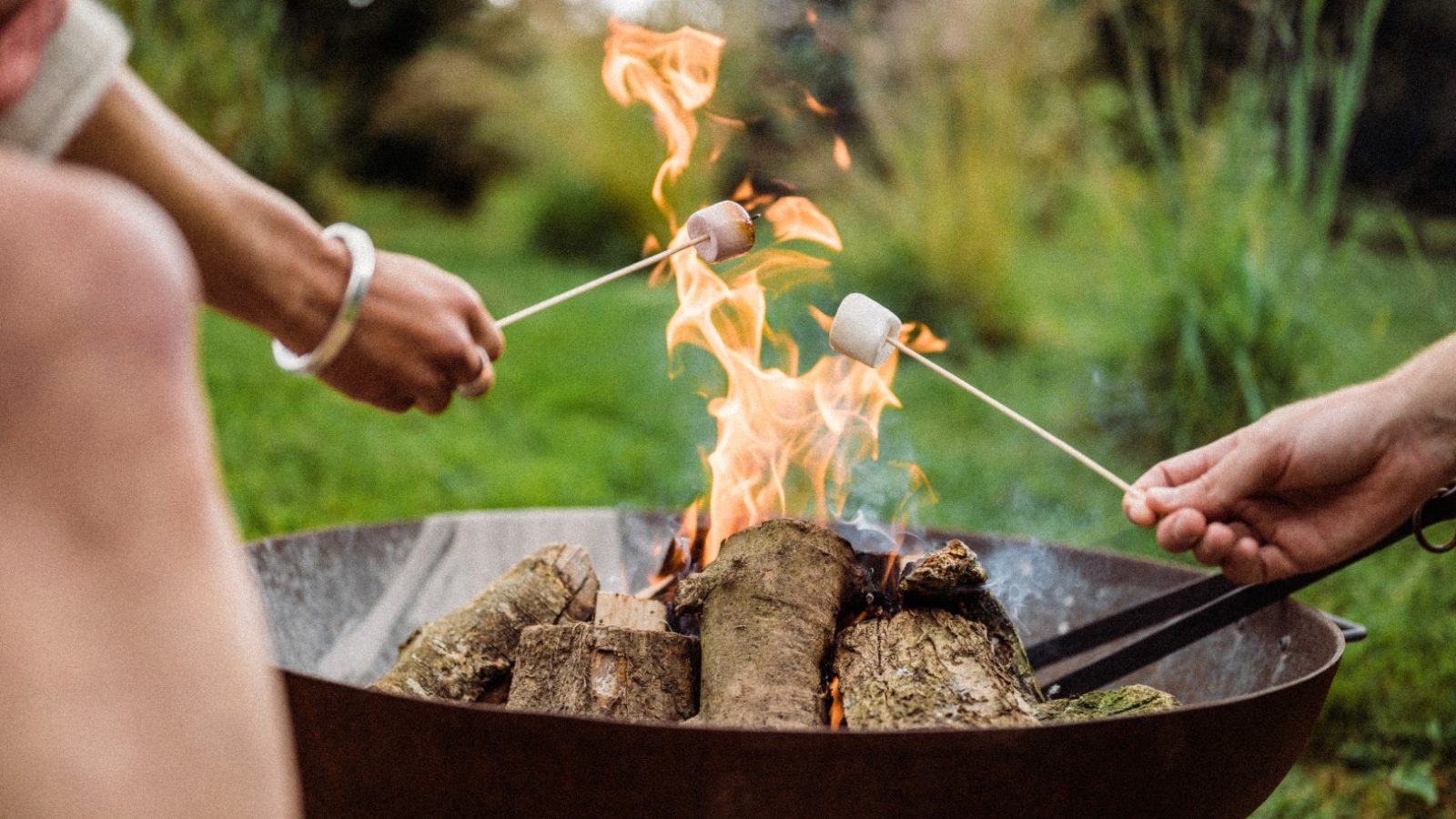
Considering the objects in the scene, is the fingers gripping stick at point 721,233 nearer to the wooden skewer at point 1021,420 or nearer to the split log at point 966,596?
the wooden skewer at point 1021,420

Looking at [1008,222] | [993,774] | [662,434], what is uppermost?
[993,774]

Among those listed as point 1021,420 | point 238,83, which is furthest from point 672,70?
point 238,83

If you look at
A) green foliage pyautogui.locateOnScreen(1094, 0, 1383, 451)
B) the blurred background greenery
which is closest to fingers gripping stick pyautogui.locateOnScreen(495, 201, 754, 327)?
the blurred background greenery

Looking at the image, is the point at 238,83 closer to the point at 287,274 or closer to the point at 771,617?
the point at 287,274

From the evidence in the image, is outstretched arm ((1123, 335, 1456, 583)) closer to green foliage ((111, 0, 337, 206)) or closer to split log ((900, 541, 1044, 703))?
split log ((900, 541, 1044, 703))

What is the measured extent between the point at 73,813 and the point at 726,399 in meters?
1.50

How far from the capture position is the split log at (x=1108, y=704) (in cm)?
163

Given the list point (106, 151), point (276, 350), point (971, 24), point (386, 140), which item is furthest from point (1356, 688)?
point (386, 140)

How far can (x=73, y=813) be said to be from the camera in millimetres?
736

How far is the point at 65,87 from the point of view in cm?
120

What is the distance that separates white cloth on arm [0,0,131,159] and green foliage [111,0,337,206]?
17.1 feet

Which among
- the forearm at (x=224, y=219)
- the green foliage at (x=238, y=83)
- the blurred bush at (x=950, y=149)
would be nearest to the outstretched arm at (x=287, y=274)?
the forearm at (x=224, y=219)

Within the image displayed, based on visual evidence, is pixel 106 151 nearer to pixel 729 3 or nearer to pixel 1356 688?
pixel 1356 688

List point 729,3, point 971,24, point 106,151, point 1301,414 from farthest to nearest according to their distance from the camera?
point 729,3, point 971,24, point 1301,414, point 106,151
